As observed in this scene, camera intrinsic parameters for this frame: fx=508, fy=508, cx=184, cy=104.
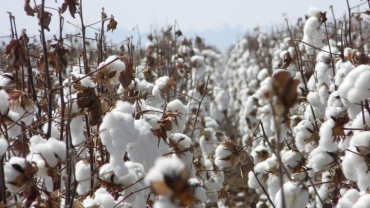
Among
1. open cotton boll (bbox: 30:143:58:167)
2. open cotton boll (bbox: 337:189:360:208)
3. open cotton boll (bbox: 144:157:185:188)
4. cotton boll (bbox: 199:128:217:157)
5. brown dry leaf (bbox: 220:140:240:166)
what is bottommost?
cotton boll (bbox: 199:128:217:157)

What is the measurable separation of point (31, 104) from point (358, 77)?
41.7 inches

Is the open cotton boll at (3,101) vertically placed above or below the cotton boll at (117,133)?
above

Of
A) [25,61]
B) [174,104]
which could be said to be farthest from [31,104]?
[174,104]

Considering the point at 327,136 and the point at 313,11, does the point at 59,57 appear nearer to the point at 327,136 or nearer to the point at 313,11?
the point at 327,136

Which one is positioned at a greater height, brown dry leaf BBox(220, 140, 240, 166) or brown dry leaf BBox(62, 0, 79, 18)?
brown dry leaf BBox(62, 0, 79, 18)

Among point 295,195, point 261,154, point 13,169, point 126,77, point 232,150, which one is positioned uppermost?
point 126,77

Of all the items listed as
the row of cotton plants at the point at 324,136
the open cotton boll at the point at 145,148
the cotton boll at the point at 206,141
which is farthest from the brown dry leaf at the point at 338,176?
the cotton boll at the point at 206,141

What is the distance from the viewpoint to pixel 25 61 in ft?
5.57

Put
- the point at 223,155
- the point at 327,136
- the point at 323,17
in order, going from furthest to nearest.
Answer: the point at 323,17, the point at 223,155, the point at 327,136

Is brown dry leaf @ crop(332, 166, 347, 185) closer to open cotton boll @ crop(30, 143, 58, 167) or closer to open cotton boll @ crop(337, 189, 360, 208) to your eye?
open cotton boll @ crop(337, 189, 360, 208)

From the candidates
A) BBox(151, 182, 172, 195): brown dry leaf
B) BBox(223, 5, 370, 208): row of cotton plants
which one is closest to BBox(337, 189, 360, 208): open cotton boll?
BBox(223, 5, 370, 208): row of cotton plants

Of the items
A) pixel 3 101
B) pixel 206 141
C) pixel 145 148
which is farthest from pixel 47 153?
pixel 206 141

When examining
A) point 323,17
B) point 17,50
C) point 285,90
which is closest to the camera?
point 285,90

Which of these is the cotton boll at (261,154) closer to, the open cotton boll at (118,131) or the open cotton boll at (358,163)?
the open cotton boll at (358,163)
